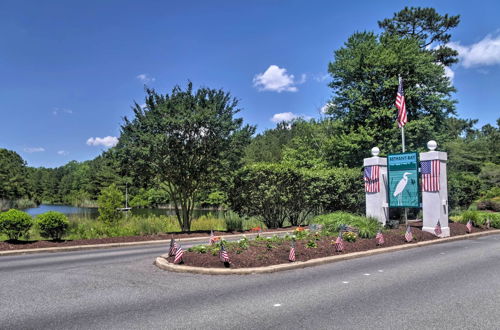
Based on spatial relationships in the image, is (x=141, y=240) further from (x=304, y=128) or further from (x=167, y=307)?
(x=304, y=128)

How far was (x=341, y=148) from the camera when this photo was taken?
95.5ft

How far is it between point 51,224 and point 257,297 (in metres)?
11.5

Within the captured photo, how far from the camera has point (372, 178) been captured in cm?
1784

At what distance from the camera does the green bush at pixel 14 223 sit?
14.6 meters

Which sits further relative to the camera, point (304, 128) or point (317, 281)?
point (304, 128)

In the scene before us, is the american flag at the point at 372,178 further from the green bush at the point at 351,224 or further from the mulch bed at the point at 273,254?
the mulch bed at the point at 273,254

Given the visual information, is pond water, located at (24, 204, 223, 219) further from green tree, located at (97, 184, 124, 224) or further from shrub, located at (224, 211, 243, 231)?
shrub, located at (224, 211, 243, 231)

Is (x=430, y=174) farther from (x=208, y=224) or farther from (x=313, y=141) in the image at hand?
(x=313, y=141)

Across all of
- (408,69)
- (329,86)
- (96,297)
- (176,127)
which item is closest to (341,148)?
(329,86)

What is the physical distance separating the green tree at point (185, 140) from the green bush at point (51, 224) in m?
4.04

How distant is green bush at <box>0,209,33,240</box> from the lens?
14.6 meters

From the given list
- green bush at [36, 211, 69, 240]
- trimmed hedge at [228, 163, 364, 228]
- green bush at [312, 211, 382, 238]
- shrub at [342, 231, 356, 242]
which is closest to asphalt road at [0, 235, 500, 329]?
shrub at [342, 231, 356, 242]

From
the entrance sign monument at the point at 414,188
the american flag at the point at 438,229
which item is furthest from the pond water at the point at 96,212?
the american flag at the point at 438,229

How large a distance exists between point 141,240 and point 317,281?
9613 mm
